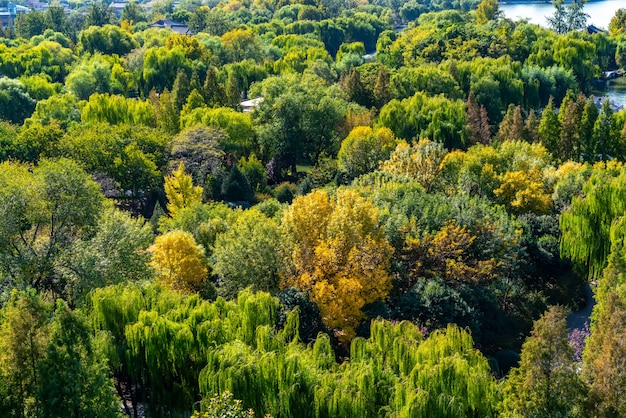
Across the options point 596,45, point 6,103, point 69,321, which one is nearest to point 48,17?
point 6,103

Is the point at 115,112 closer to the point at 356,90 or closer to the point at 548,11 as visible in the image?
the point at 356,90

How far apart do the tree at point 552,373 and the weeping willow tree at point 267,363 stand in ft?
8.08

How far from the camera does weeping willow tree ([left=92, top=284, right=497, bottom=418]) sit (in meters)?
15.5

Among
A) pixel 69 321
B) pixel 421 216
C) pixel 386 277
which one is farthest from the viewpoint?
pixel 421 216

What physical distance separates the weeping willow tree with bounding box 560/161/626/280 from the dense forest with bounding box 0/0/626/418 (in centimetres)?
8

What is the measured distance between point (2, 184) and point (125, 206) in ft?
64.6

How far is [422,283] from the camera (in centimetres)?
2359

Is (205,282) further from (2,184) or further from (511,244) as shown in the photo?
(511,244)

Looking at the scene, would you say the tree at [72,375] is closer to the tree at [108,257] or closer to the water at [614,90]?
the tree at [108,257]

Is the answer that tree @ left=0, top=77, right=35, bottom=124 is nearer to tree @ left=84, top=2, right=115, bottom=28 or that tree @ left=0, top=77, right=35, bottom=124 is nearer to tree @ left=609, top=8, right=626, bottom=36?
tree @ left=84, top=2, right=115, bottom=28

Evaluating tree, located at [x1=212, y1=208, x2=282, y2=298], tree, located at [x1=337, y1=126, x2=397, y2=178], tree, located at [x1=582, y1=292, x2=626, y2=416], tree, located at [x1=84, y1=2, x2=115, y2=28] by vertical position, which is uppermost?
Answer: tree, located at [x1=582, y1=292, x2=626, y2=416]

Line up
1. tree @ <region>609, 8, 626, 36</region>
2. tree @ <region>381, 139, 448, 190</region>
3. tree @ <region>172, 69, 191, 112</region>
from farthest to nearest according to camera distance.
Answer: tree @ <region>609, 8, 626, 36</region>
tree @ <region>172, 69, 191, 112</region>
tree @ <region>381, 139, 448, 190</region>

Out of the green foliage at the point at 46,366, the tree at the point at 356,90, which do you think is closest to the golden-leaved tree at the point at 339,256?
the green foliage at the point at 46,366

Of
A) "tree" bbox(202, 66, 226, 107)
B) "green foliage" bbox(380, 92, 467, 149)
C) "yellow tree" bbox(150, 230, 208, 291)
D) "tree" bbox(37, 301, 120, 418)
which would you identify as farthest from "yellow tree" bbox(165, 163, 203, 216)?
"tree" bbox(37, 301, 120, 418)
